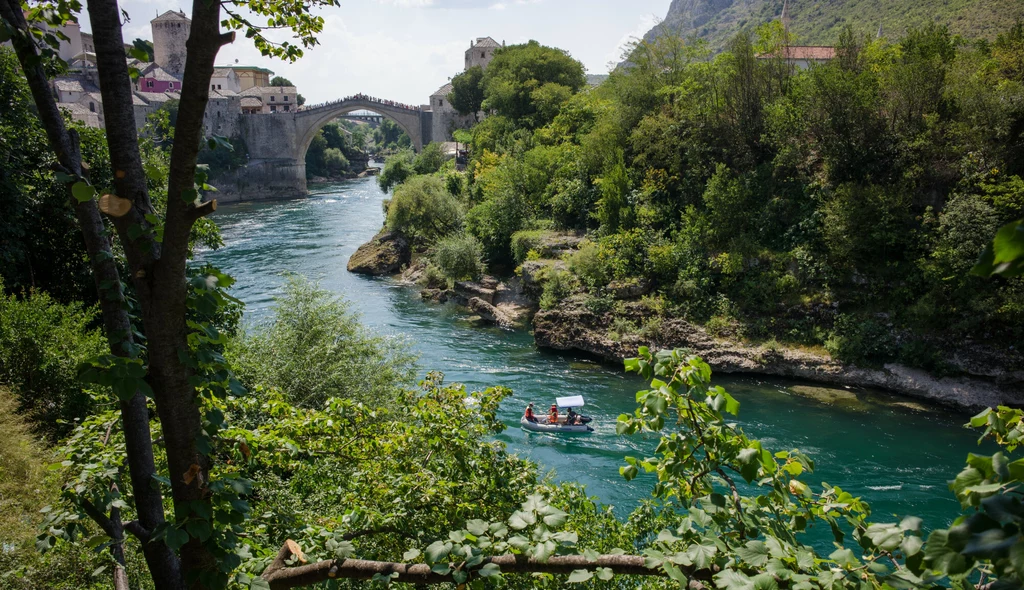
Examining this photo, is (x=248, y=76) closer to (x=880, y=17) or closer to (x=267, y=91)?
(x=267, y=91)

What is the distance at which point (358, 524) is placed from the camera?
3705 millimetres

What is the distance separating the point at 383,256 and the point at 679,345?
1678cm

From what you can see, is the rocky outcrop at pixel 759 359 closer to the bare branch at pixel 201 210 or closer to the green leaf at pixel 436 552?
the green leaf at pixel 436 552

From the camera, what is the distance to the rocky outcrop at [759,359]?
1469cm

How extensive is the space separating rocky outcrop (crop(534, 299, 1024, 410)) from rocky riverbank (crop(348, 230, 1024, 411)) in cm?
2

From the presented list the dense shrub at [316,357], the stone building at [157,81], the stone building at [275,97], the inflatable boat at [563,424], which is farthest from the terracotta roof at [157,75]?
the inflatable boat at [563,424]

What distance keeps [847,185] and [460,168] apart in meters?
26.8

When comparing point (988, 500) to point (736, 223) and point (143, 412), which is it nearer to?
point (143, 412)

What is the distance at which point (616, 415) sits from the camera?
1452 centimetres

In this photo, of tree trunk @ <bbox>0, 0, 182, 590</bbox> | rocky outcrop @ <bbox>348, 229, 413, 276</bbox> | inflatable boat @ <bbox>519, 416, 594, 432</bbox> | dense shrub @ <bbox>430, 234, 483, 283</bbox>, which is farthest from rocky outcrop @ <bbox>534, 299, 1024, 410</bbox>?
rocky outcrop @ <bbox>348, 229, 413, 276</bbox>

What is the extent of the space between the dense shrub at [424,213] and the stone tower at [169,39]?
52.8m

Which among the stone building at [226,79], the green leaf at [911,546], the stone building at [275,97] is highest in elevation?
the stone building at [226,79]

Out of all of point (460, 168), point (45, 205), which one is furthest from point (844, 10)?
point (45, 205)

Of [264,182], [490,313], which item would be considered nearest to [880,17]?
[490,313]
